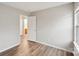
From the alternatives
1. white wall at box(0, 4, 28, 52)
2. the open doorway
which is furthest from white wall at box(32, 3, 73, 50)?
white wall at box(0, 4, 28, 52)

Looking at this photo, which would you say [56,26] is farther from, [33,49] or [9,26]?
[9,26]

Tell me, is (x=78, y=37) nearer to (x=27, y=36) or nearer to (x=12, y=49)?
(x=27, y=36)

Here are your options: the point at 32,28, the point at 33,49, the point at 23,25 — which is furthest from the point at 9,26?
the point at 33,49

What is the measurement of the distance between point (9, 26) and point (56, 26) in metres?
1.14

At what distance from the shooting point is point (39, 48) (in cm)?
242

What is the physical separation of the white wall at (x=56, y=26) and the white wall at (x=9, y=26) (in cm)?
46

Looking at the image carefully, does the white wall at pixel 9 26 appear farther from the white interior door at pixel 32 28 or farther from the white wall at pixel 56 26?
the white wall at pixel 56 26

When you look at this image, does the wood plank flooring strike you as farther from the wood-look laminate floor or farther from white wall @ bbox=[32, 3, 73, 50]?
white wall @ bbox=[32, 3, 73, 50]

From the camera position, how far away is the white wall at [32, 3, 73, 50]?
2206mm

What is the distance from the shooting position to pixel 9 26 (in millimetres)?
2373

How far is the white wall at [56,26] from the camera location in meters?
2.21

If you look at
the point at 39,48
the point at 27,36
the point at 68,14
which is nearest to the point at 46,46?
the point at 39,48

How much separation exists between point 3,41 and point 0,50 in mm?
340

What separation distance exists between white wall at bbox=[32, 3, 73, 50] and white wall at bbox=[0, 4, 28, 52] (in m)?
0.46
